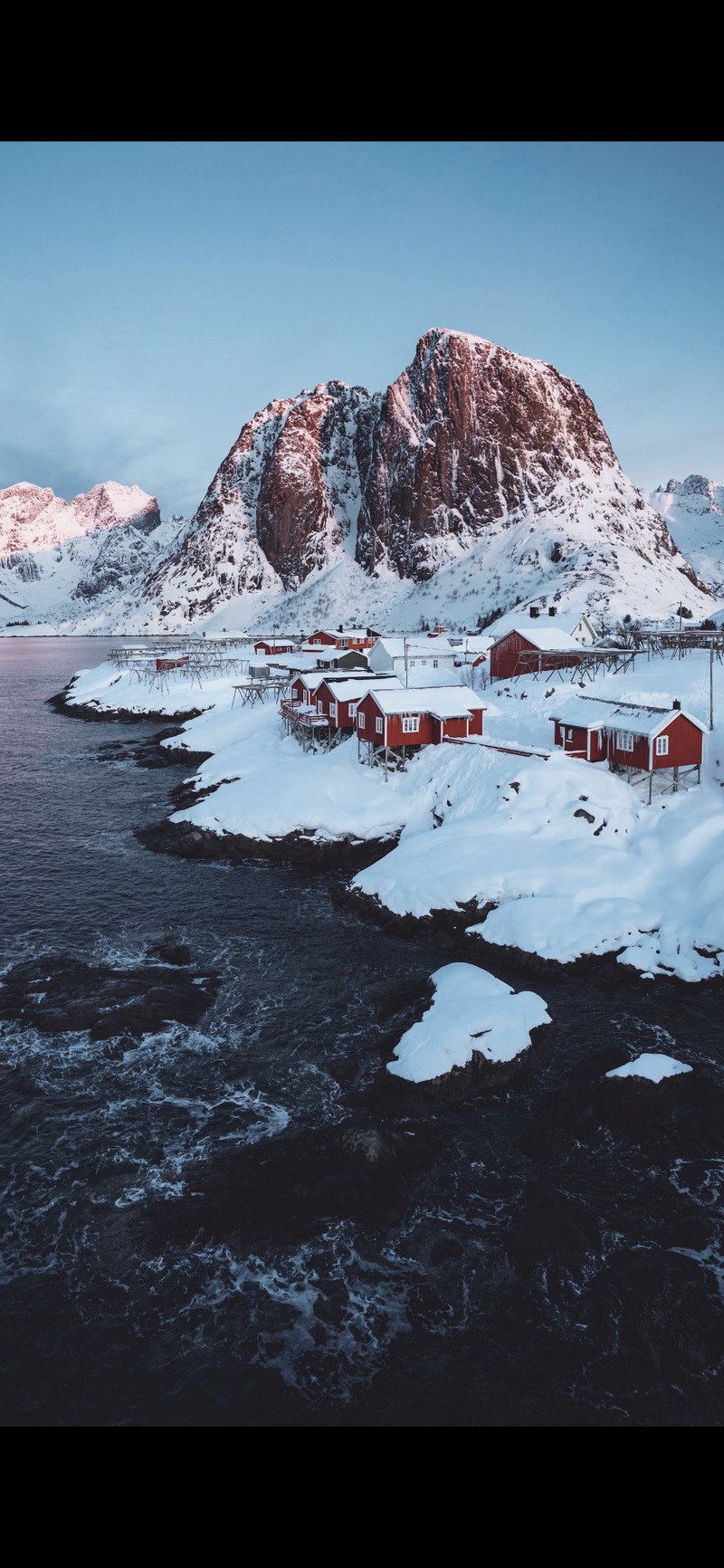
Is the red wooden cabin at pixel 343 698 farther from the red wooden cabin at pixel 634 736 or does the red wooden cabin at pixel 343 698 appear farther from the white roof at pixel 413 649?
the white roof at pixel 413 649

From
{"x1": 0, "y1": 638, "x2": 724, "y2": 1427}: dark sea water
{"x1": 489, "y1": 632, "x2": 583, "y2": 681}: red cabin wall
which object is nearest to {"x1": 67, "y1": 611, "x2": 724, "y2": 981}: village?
{"x1": 489, "y1": 632, "x2": 583, "y2": 681}: red cabin wall

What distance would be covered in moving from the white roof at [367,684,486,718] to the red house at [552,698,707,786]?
24.1 ft

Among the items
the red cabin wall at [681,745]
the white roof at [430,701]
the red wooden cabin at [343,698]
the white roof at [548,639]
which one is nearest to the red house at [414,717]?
the white roof at [430,701]

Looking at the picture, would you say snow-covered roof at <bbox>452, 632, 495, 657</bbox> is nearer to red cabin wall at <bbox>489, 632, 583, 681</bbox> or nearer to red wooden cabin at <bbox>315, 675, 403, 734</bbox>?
red cabin wall at <bbox>489, 632, 583, 681</bbox>

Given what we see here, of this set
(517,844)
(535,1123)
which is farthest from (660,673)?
(535,1123)

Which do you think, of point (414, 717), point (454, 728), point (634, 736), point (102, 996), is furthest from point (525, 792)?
point (102, 996)

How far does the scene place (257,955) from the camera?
31969 millimetres

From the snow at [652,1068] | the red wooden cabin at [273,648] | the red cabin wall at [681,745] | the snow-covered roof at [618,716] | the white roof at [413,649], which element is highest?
the red wooden cabin at [273,648]

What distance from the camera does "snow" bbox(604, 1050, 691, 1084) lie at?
22.7 metres

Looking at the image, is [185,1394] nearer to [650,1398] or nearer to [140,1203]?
[140,1203]

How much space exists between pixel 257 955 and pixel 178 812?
19500mm

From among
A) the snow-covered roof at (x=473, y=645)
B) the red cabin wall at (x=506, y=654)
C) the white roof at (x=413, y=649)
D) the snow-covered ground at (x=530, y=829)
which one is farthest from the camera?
the snow-covered roof at (x=473, y=645)

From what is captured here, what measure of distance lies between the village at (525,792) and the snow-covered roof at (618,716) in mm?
128

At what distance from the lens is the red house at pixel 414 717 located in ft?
163
